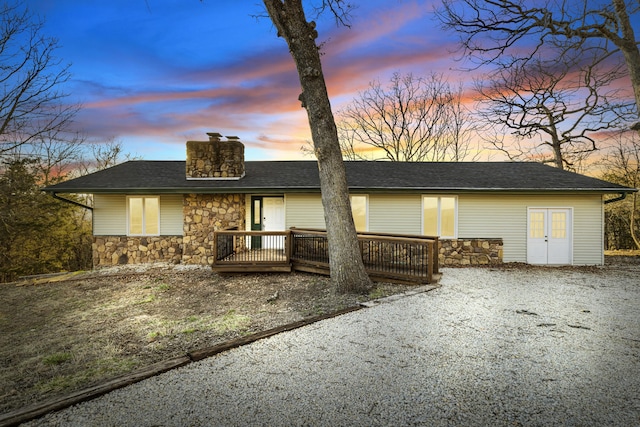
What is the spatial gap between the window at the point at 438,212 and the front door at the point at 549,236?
262 centimetres

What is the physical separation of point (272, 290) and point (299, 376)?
14.2 feet

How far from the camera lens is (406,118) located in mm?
22859

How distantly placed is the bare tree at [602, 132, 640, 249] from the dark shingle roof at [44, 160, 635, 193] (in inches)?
240

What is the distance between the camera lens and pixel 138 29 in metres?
9.91

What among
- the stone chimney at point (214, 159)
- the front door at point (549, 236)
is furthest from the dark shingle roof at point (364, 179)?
the front door at point (549, 236)

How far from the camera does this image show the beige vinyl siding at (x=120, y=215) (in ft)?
38.6

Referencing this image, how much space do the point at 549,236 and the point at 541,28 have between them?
6.97 m

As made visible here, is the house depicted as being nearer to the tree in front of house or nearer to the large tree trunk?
the tree in front of house

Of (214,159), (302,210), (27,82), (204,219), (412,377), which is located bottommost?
(412,377)

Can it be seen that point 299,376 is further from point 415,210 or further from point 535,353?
point 415,210

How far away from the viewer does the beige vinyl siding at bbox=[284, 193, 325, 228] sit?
11500 mm

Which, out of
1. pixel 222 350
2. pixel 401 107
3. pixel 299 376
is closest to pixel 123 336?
pixel 222 350

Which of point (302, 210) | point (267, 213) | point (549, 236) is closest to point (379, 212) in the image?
point (302, 210)

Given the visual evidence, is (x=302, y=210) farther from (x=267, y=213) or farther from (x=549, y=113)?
(x=549, y=113)
